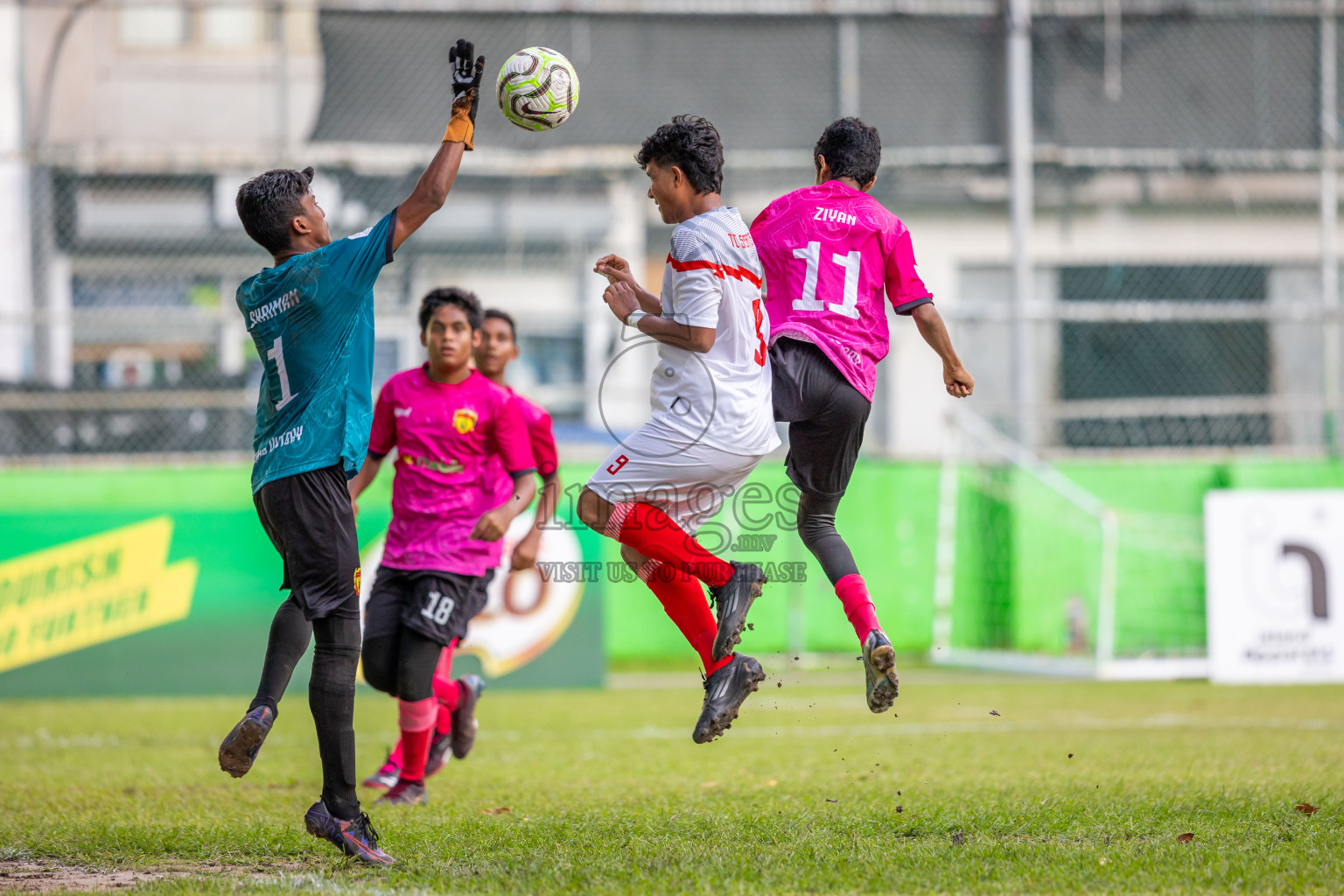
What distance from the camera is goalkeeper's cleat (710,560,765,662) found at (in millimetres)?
4797

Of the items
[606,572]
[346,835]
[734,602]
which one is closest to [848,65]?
[606,572]

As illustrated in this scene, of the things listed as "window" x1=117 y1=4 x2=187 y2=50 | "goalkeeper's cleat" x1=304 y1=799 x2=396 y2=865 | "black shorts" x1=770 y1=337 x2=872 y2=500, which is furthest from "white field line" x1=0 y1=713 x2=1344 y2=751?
"window" x1=117 y1=4 x2=187 y2=50

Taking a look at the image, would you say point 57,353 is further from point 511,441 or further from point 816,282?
point 816,282

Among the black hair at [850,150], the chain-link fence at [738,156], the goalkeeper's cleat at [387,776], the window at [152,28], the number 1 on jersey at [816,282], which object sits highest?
the window at [152,28]

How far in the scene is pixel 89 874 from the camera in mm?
4324

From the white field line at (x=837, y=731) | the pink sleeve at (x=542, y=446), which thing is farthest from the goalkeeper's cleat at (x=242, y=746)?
the white field line at (x=837, y=731)

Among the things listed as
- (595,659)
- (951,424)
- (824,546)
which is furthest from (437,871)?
(951,424)

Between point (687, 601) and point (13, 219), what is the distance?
390 inches

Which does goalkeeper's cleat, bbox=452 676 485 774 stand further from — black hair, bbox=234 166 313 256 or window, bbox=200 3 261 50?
window, bbox=200 3 261 50

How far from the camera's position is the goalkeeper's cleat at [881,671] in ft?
15.8

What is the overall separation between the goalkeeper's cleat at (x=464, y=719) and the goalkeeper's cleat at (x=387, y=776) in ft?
1.15

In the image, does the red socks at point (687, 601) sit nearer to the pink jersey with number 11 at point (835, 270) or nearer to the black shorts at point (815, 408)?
the black shorts at point (815, 408)

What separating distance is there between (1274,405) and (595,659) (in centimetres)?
684

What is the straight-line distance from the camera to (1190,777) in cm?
601
